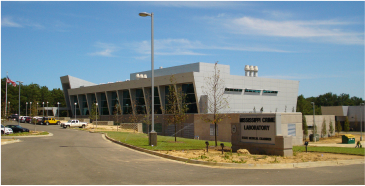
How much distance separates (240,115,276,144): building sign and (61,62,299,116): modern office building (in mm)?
24663

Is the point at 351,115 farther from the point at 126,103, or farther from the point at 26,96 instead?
the point at 26,96

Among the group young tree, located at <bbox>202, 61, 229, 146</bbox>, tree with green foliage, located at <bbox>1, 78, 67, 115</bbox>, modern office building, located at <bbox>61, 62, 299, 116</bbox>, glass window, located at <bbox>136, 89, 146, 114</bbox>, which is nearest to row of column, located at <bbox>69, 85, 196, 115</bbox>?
modern office building, located at <bbox>61, 62, 299, 116</bbox>

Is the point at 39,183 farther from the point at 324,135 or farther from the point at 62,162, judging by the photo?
the point at 324,135

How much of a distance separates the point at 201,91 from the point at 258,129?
30361mm

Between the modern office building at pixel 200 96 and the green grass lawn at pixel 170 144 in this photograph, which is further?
the modern office building at pixel 200 96

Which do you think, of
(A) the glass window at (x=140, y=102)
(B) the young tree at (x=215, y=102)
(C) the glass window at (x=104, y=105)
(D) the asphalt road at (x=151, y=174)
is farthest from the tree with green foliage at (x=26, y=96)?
(D) the asphalt road at (x=151, y=174)

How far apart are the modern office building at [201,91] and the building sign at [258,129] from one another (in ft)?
80.9

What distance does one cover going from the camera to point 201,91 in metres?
48.1

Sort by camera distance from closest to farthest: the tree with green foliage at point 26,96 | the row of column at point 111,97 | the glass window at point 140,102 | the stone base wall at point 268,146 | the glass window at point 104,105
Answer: the stone base wall at point 268,146
the row of column at point 111,97
the glass window at point 140,102
the glass window at point 104,105
the tree with green foliage at point 26,96

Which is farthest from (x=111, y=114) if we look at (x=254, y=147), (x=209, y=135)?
(x=254, y=147)

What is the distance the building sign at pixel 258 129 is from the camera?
56.1 ft

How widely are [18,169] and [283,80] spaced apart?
5405cm

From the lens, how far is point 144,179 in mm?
10117

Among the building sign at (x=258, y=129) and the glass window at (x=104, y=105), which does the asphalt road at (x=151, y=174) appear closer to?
the building sign at (x=258, y=129)
